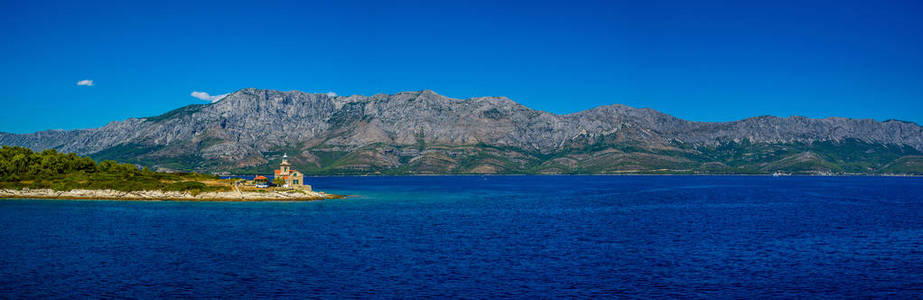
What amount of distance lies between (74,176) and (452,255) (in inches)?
5121

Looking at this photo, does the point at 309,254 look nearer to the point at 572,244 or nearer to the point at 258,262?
the point at 258,262

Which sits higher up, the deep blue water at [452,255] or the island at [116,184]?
the island at [116,184]

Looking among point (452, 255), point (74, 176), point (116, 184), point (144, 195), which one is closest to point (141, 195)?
point (144, 195)

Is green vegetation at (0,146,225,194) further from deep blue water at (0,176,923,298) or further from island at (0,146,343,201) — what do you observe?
deep blue water at (0,176,923,298)

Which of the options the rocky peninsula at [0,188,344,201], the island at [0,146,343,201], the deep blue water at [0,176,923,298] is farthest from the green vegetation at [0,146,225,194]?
the deep blue water at [0,176,923,298]

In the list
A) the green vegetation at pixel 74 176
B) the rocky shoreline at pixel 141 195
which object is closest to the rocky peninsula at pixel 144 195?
the rocky shoreline at pixel 141 195

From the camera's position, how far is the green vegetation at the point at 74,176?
440ft

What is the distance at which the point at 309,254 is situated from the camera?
57.9m

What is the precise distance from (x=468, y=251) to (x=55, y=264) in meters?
37.5

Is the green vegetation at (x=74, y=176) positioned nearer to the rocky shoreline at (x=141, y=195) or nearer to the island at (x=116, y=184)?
the island at (x=116, y=184)

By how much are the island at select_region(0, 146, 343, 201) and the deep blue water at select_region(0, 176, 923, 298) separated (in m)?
32.4

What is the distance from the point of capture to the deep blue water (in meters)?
43.6

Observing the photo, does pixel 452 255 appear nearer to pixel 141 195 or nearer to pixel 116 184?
pixel 141 195

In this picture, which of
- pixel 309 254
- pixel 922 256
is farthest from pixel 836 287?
pixel 309 254
